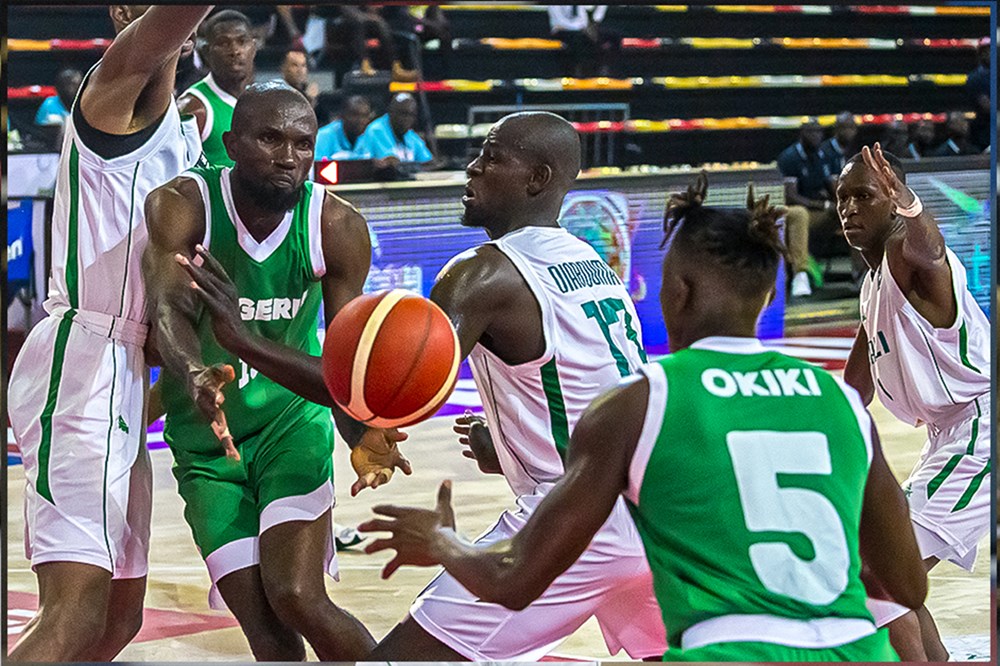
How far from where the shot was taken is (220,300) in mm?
3682

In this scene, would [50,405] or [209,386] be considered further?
[50,405]

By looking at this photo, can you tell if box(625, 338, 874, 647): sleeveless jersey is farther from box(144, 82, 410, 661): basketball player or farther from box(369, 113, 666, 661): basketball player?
box(144, 82, 410, 661): basketball player

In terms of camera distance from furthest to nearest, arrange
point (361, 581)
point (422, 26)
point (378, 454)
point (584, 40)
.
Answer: point (584, 40), point (422, 26), point (361, 581), point (378, 454)

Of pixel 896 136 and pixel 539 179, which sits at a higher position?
pixel 896 136

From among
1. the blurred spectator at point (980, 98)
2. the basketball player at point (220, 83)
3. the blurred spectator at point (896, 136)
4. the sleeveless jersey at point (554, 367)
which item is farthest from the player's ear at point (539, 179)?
the blurred spectator at point (896, 136)

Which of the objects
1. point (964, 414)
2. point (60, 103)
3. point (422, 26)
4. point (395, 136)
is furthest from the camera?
point (422, 26)

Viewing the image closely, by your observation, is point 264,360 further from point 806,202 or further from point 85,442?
point 806,202

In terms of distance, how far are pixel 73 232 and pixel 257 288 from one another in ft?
1.89

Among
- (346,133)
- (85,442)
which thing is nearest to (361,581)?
(85,442)

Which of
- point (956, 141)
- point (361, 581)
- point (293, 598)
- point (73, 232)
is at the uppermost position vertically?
point (956, 141)

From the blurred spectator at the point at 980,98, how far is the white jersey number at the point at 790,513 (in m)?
9.71

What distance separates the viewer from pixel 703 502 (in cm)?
253

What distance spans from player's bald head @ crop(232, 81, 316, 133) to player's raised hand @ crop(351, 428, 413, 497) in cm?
89

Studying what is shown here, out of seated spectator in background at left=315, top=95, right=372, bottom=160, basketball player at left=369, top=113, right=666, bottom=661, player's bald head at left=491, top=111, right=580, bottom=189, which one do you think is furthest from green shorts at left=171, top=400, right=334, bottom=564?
seated spectator in background at left=315, top=95, right=372, bottom=160
